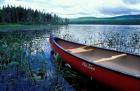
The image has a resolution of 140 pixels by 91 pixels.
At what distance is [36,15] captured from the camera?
10994cm

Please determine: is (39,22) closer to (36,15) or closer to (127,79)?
(36,15)

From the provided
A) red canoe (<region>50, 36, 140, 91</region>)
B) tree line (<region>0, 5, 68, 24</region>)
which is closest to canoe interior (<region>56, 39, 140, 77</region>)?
red canoe (<region>50, 36, 140, 91</region>)

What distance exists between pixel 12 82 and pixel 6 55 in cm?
416

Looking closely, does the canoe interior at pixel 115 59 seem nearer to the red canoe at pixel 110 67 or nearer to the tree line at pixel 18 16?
the red canoe at pixel 110 67

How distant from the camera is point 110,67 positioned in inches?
405

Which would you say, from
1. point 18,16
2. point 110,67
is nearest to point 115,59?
point 110,67

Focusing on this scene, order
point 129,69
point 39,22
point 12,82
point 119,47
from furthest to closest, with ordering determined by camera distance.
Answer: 1. point 39,22
2. point 119,47
3. point 129,69
4. point 12,82

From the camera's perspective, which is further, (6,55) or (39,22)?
(39,22)

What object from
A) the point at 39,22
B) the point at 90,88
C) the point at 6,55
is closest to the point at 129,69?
the point at 90,88

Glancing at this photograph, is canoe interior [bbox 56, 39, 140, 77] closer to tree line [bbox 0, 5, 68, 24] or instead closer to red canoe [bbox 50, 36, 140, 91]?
red canoe [bbox 50, 36, 140, 91]

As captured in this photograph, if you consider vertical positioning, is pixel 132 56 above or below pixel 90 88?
above

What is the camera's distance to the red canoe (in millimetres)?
7860

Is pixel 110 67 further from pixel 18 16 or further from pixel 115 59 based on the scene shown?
pixel 18 16

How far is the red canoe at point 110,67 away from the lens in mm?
7860
